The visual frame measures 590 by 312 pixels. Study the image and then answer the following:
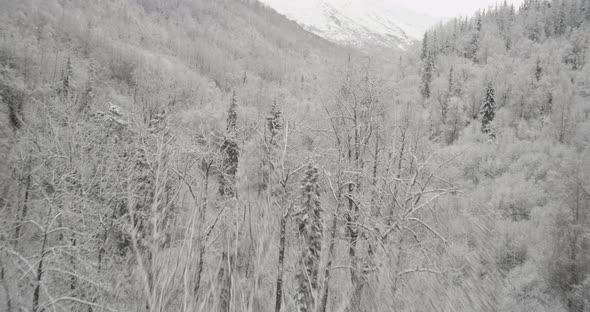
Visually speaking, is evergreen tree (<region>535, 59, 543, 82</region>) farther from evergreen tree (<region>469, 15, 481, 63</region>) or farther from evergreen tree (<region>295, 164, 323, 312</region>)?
evergreen tree (<region>295, 164, 323, 312</region>)

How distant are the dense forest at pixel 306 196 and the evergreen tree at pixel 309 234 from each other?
9cm

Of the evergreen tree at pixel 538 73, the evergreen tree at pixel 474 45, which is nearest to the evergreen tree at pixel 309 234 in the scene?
the evergreen tree at pixel 538 73

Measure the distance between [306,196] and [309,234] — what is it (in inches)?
73.9

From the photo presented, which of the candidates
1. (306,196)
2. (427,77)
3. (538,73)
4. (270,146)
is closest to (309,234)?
(306,196)

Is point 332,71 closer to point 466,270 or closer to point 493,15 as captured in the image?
point 466,270

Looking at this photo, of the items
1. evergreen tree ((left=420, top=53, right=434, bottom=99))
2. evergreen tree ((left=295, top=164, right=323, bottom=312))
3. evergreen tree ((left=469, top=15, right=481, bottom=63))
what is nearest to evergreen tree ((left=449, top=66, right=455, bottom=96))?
evergreen tree ((left=420, top=53, right=434, bottom=99))

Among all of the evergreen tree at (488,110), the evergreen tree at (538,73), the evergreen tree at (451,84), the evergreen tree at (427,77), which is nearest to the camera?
the evergreen tree at (488,110)

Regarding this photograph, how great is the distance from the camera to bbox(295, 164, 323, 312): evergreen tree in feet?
39.0

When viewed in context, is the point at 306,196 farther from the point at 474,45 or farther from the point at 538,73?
A: the point at 474,45

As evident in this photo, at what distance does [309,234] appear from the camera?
1288cm

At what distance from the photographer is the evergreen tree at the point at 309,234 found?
11.9 metres

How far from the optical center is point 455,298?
4.92 m

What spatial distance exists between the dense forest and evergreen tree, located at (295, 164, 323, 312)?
91mm

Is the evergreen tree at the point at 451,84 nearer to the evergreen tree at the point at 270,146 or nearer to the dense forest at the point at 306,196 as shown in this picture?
the dense forest at the point at 306,196
